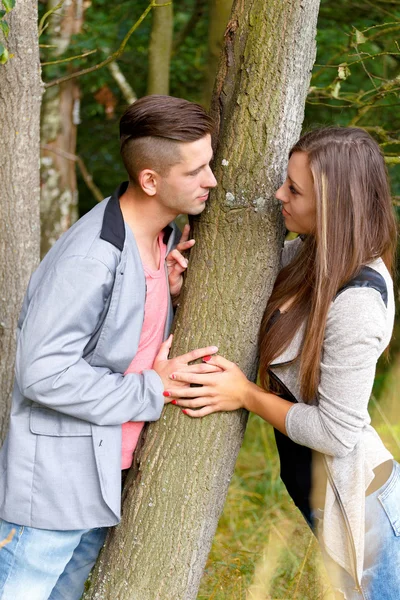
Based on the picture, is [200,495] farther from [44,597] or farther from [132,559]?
[44,597]

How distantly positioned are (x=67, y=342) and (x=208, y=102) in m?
3.37

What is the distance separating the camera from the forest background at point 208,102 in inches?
128

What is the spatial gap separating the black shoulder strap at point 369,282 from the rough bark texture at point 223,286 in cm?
32

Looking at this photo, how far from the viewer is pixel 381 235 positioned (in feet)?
6.70

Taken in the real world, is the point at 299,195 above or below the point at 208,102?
above

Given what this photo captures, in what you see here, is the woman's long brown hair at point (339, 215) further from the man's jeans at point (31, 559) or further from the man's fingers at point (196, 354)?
the man's jeans at point (31, 559)

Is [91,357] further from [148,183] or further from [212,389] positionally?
[148,183]

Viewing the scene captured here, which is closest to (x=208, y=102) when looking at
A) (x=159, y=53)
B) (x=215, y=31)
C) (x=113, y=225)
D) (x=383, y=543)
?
(x=215, y=31)

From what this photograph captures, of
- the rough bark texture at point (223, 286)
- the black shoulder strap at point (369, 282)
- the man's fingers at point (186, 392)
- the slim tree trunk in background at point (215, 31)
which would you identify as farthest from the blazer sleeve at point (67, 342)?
the slim tree trunk in background at point (215, 31)

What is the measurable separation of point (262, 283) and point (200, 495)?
69 centimetres

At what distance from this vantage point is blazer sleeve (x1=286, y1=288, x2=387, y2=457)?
6.21 ft

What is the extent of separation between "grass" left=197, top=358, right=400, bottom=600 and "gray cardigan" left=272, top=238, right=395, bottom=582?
853mm

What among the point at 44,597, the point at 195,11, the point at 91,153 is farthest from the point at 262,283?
the point at 91,153

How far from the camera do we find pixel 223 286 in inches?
84.4
